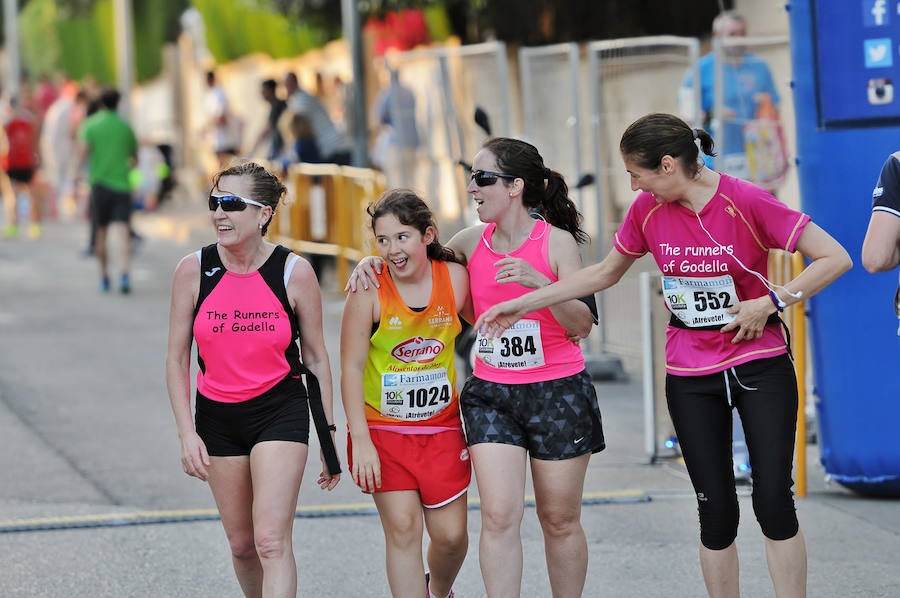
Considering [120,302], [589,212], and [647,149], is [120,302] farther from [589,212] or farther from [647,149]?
[647,149]

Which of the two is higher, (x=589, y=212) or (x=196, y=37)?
(x=196, y=37)

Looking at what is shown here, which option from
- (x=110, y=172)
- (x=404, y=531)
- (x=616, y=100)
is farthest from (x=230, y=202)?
(x=110, y=172)

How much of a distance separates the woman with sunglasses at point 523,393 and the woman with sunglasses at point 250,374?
288 mm

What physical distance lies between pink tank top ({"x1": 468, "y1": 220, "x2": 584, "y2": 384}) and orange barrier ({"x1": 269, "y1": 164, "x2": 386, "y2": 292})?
30.6 feet

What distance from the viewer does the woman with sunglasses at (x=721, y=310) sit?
5.04 m

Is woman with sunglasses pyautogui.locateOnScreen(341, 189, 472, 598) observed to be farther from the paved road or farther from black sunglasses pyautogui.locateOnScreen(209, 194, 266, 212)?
the paved road

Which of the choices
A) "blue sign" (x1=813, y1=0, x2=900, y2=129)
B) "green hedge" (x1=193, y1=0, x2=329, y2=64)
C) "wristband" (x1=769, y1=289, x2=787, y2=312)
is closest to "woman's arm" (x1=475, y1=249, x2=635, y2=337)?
"wristband" (x1=769, y1=289, x2=787, y2=312)

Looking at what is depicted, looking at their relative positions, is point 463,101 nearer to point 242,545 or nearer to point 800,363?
point 800,363

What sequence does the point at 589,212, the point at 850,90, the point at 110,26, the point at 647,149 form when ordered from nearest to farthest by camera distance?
1. the point at 647,149
2. the point at 850,90
3. the point at 589,212
4. the point at 110,26

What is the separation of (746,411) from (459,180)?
27.1ft

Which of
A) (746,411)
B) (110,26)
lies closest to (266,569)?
(746,411)

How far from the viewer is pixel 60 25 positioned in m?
50.9

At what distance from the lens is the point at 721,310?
514cm

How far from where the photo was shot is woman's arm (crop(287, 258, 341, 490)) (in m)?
5.26
